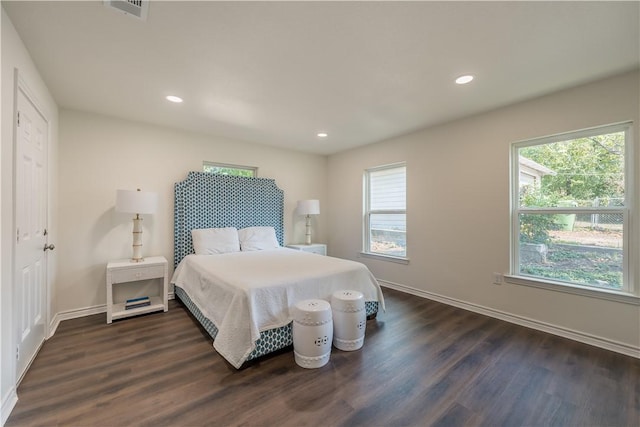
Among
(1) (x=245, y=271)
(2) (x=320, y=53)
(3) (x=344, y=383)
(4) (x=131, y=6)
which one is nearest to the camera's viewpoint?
(4) (x=131, y=6)

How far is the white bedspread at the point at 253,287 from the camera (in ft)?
6.66

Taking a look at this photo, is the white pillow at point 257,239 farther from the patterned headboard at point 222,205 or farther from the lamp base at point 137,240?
the lamp base at point 137,240

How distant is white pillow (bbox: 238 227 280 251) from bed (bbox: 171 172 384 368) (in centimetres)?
1

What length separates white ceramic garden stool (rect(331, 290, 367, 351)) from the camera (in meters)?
2.28

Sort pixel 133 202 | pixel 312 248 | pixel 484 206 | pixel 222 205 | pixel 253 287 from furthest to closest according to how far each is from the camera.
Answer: pixel 312 248 < pixel 222 205 < pixel 484 206 < pixel 133 202 < pixel 253 287

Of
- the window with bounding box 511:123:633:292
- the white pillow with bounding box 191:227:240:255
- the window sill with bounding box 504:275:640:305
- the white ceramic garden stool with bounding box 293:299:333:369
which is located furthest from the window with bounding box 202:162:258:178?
the window sill with bounding box 504:275:640:305

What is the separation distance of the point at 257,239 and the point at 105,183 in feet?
6.47

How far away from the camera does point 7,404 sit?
152 cm

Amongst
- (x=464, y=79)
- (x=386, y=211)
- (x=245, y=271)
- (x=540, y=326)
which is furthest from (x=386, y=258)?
(x=464, y=79)

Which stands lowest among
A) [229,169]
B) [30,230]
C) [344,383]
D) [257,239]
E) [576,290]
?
[344,383]

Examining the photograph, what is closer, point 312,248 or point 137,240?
point 137,240

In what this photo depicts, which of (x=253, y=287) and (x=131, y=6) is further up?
(x=131, y=6)

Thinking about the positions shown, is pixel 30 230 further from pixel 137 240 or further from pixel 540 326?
pixel 540 326

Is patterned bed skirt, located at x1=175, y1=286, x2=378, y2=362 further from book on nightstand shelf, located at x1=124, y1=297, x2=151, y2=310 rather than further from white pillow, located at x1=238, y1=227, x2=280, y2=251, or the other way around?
white pillow, located at x1=238, y1=227, x2=280, y2=251
